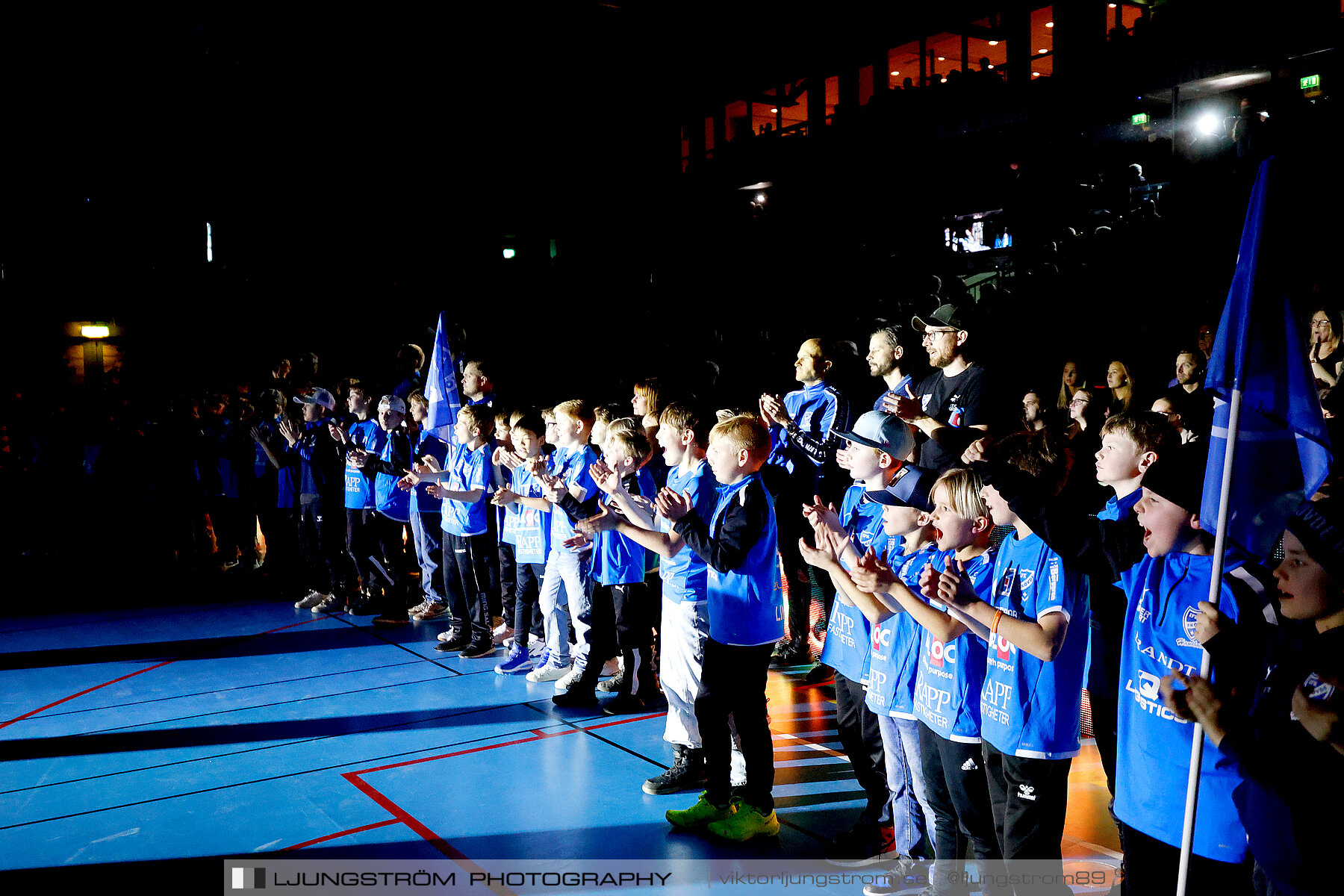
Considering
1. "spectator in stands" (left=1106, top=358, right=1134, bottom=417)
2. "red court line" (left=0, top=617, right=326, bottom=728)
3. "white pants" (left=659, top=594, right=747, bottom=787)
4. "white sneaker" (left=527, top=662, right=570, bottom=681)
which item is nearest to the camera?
"white pants" (left=659, top=594, right=747, bottom=787)

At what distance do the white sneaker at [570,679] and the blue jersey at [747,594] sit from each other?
7.13 ft

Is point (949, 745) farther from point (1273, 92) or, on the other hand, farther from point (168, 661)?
point (1273, 92)

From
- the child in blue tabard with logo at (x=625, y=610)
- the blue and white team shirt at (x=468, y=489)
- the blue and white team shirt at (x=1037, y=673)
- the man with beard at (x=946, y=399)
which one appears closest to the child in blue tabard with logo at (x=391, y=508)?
the blue and white team shirt at (x=468, y=489)

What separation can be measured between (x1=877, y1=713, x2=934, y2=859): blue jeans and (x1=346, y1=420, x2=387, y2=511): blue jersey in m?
6.05

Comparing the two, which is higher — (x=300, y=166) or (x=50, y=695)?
(x=300, y=166)

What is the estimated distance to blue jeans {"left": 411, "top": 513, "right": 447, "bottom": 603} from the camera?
855 cm

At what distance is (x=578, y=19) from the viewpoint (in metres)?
19.1

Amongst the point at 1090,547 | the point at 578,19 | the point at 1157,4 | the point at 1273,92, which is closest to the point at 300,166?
the point at 578,19

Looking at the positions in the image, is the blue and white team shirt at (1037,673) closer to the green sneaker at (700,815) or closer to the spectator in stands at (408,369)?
the green sneaker at (700,815)

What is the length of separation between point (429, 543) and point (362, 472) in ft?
2.91

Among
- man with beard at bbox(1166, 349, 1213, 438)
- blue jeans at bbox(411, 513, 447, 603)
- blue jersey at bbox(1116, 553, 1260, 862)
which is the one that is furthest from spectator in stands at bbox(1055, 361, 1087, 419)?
blue jersey at bbox(1116, 553, 1260, 862)

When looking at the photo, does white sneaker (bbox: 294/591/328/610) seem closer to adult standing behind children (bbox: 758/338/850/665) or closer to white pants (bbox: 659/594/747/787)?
adult standing behind children (bbox: 758/338/850/665)

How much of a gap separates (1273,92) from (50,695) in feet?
50.4

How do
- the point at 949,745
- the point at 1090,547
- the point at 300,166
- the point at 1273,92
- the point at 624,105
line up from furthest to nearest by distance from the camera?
the point at 624,105 < the point at 300,166 < the point at 1273,92 < the point at 949,745 < the point at 1090,547
